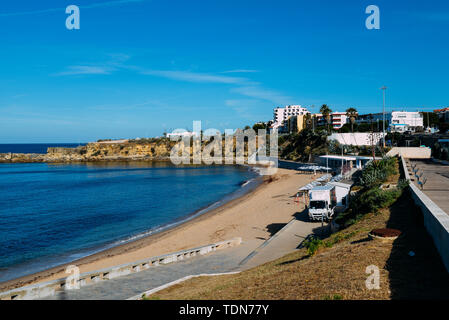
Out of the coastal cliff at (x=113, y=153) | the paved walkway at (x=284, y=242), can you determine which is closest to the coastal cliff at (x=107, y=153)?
the coastal cliff at (x=113, y=153)

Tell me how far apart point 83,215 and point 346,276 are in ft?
98.4

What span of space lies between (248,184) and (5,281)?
128ft

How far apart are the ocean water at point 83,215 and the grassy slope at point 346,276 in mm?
14107

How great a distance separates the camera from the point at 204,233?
24047mm

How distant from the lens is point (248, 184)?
53.3 m

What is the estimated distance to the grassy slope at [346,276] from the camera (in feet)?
24.5

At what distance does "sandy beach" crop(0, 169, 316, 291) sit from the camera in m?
18.3

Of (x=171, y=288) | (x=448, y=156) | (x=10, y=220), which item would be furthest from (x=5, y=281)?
(x=448, y=156)

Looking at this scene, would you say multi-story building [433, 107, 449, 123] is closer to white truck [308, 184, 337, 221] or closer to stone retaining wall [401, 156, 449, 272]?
white truck [308, 184, 337, 221]

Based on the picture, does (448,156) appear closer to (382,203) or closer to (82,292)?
(382,203)

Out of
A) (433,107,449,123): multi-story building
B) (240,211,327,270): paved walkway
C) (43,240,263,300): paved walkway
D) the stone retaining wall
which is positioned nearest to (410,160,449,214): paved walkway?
the stone retaining wall

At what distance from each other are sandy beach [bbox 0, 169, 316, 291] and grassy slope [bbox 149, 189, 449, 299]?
364 inches

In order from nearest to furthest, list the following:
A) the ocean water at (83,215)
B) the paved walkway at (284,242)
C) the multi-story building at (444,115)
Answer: the paved walkway at (284,242) → the ocean water at (83,215) → the multi-story building at (444,115)

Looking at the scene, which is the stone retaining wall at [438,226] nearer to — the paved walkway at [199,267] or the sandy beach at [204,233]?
the paved walkway at [199,267]
